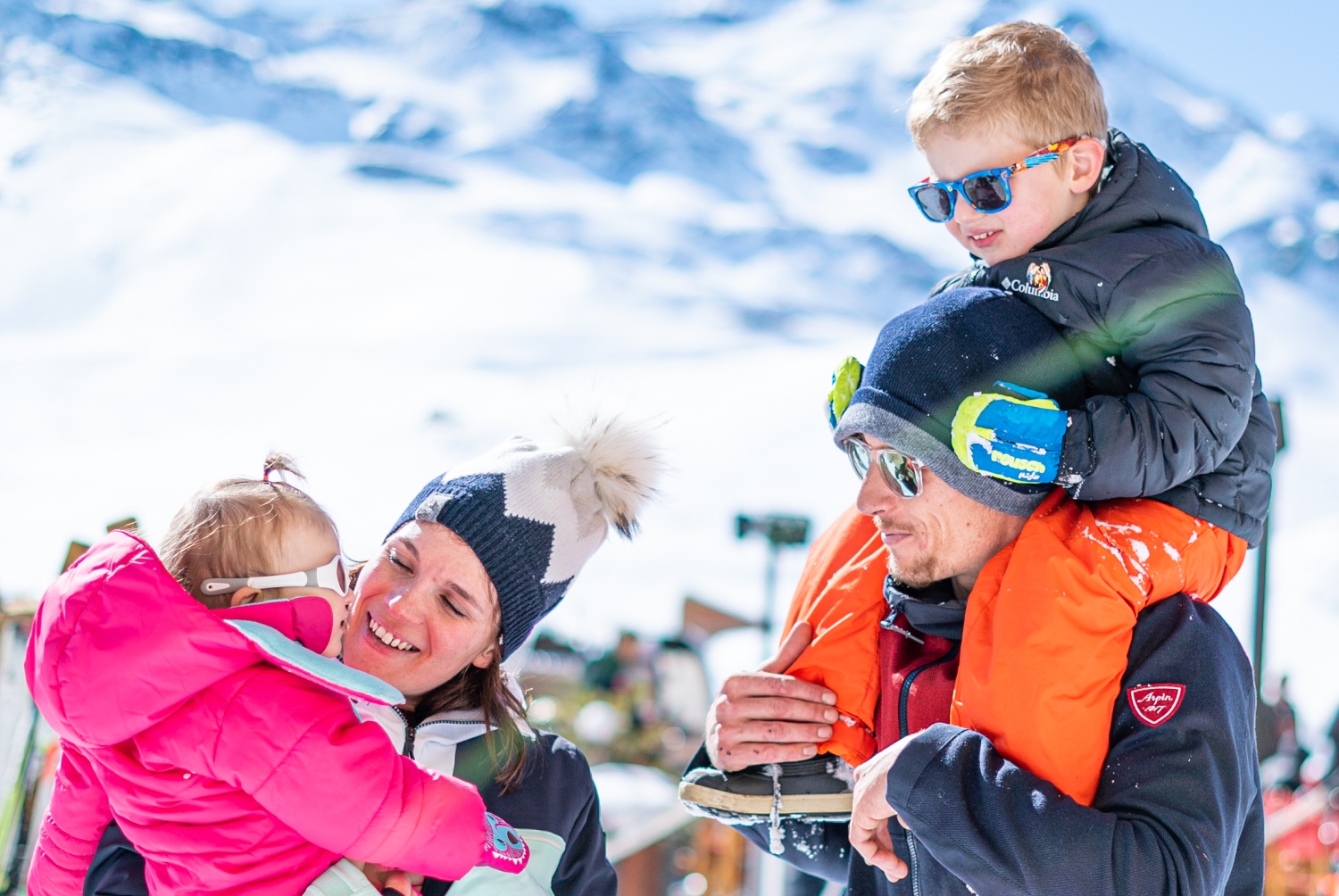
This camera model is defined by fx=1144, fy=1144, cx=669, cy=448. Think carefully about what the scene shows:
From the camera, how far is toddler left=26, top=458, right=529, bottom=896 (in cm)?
129

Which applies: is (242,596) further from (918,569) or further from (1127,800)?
(1127,800)

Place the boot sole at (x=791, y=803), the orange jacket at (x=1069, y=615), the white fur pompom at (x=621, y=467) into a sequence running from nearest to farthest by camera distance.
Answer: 1. the orange jacket at (x=1069, y=615)
2. the boot sole at (x=791, y=803)
3. the white fur pompom at (x=621, y=467)

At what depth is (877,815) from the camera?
1.45 m

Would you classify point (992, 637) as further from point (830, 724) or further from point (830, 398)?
point (830, 398)

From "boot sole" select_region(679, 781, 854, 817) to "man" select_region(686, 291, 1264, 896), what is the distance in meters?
0.02

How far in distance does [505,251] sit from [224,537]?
6245 cm

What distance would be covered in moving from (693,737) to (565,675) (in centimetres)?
225

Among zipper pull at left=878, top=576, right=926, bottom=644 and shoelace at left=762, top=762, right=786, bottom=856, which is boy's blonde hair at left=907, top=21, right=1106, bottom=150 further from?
shoelace at left=762, top=762, right=786, bottom=856

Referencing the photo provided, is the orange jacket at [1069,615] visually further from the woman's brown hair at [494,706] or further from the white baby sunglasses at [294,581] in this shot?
the white baby sunglasses at [294,581]

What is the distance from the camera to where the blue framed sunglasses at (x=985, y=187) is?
5.29 ft

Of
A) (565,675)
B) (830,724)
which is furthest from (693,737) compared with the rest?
(830,724)

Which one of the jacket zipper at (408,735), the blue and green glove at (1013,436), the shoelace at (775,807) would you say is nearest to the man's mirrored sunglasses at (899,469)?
the blue and green glove at (1013,436)

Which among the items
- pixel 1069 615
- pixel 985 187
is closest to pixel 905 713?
pixel 1069 615

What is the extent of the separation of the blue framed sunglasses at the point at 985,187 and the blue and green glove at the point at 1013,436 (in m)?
0.33
